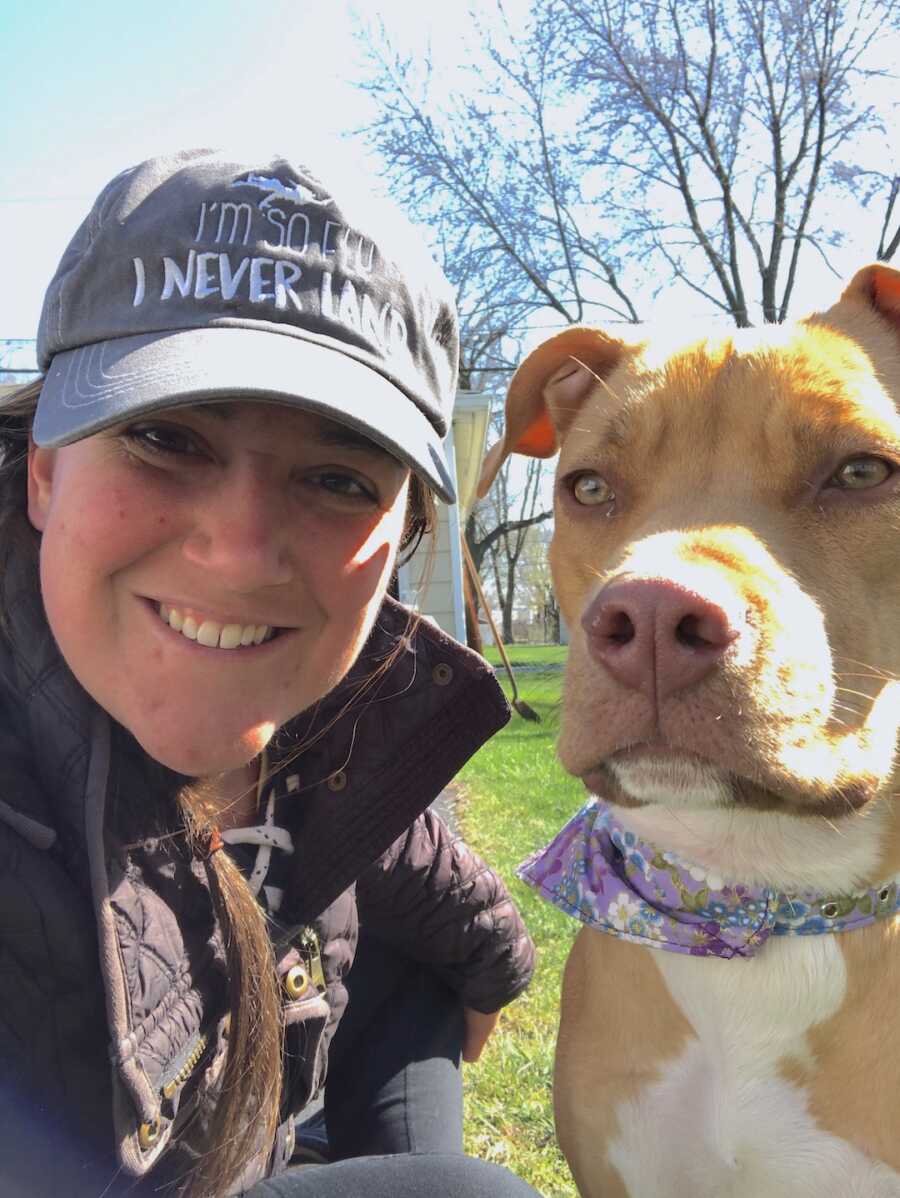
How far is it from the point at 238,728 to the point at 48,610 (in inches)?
15.4

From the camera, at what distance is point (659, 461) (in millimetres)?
2273

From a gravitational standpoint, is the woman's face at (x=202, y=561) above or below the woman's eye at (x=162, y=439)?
below

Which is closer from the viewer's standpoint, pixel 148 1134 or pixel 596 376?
pixel 148 1134

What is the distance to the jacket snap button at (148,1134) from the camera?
1.72 m

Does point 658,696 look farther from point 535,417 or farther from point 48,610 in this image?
point 535,417

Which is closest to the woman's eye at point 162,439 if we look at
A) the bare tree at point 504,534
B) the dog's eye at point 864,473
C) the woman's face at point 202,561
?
the woman's face at point 202,561

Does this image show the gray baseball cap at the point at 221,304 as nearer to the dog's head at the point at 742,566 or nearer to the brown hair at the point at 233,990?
the brown hair at the point at 233,990

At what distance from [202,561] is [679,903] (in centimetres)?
137

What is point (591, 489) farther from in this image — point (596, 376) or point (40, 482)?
point (40, 482)

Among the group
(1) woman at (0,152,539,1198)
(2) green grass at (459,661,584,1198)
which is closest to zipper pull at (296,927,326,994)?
(1) woman at (0,152,539,1198)

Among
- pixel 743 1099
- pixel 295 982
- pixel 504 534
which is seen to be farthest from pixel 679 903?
pixel 504 534

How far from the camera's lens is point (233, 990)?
196cm

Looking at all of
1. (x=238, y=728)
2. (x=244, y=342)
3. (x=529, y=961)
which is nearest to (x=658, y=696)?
(x=238, y=728)

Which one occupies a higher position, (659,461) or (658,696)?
(659,461)
